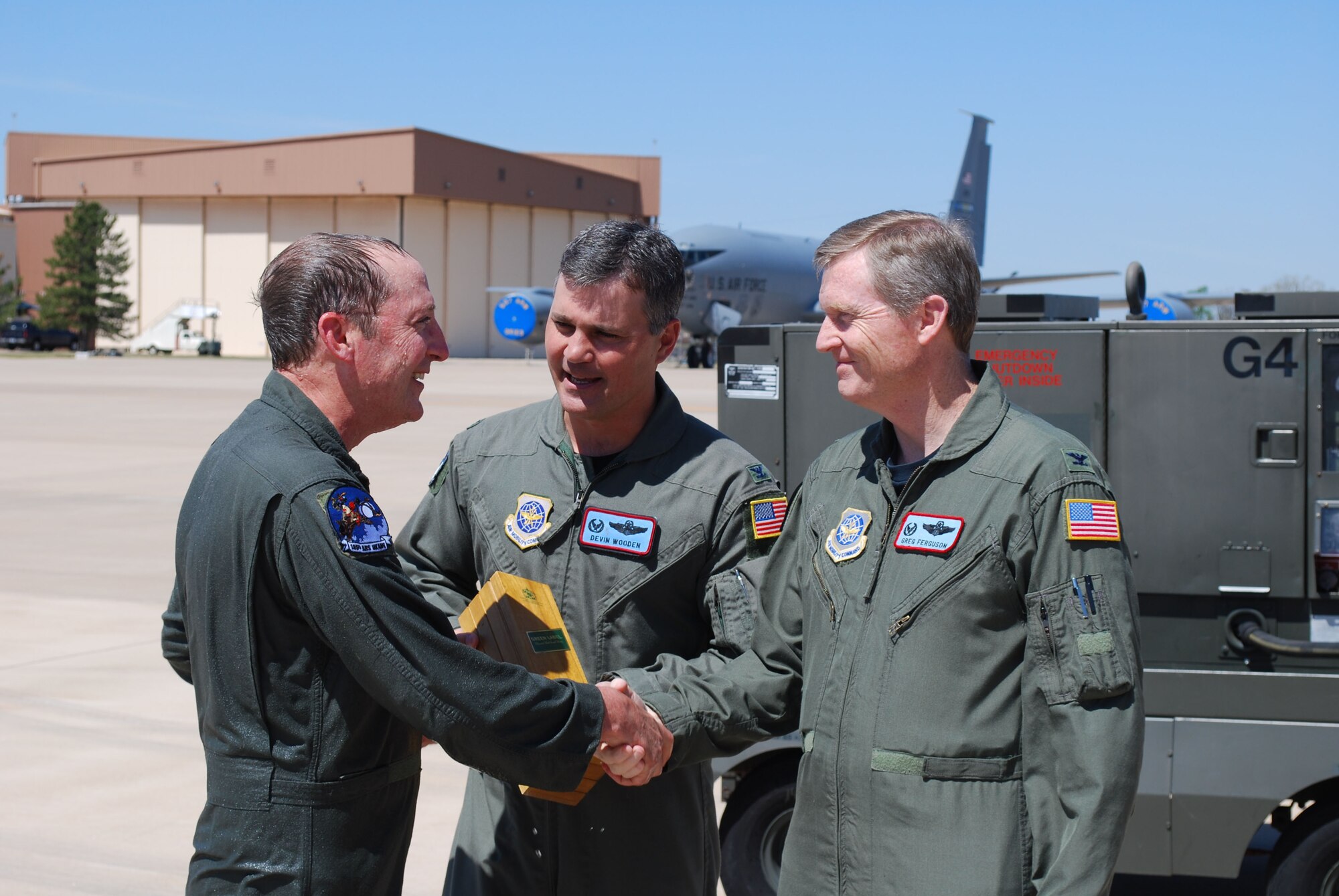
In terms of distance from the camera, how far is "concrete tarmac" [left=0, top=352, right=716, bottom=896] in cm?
502

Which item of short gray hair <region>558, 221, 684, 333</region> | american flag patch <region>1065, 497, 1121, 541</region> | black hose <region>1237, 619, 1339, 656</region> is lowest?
black hose <region>1237, 619, 1339, 656</region>

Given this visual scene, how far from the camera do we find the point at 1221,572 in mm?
Result: 3932

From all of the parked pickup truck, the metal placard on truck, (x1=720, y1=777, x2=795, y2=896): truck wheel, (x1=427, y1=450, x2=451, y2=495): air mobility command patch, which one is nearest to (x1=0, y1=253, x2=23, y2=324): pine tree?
the parked pickup truck

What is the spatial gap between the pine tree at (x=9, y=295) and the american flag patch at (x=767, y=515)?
247 feet

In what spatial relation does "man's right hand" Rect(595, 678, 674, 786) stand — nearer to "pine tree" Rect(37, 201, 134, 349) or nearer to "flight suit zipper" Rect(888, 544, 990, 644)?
"flight suit zipper" Rect(888, 544, 990, 644)

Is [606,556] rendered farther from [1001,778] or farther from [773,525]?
[1001,778]

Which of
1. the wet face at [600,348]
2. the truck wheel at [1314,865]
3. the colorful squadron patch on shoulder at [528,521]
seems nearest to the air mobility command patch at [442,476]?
the colorful squadron patch on shoulder at [528,521]

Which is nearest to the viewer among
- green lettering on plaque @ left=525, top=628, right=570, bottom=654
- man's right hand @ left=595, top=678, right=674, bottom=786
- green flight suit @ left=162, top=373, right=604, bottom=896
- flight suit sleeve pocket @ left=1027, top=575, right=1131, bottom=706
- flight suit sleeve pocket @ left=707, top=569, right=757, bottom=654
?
flight suit sleeve pocket @ left=1027, top=575, right=1131, bottom=706

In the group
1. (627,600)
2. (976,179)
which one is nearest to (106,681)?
(627,600)

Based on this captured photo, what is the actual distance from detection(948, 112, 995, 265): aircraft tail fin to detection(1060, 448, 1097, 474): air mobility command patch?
174ft

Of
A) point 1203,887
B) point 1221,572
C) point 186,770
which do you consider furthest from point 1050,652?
point 186,770

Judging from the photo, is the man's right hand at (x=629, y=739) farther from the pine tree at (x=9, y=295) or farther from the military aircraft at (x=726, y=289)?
the pine tree at (x=9, y=295)

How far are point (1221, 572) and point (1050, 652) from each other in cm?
209

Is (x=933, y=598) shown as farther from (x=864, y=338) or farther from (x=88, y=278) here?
(x=88, y=278)
